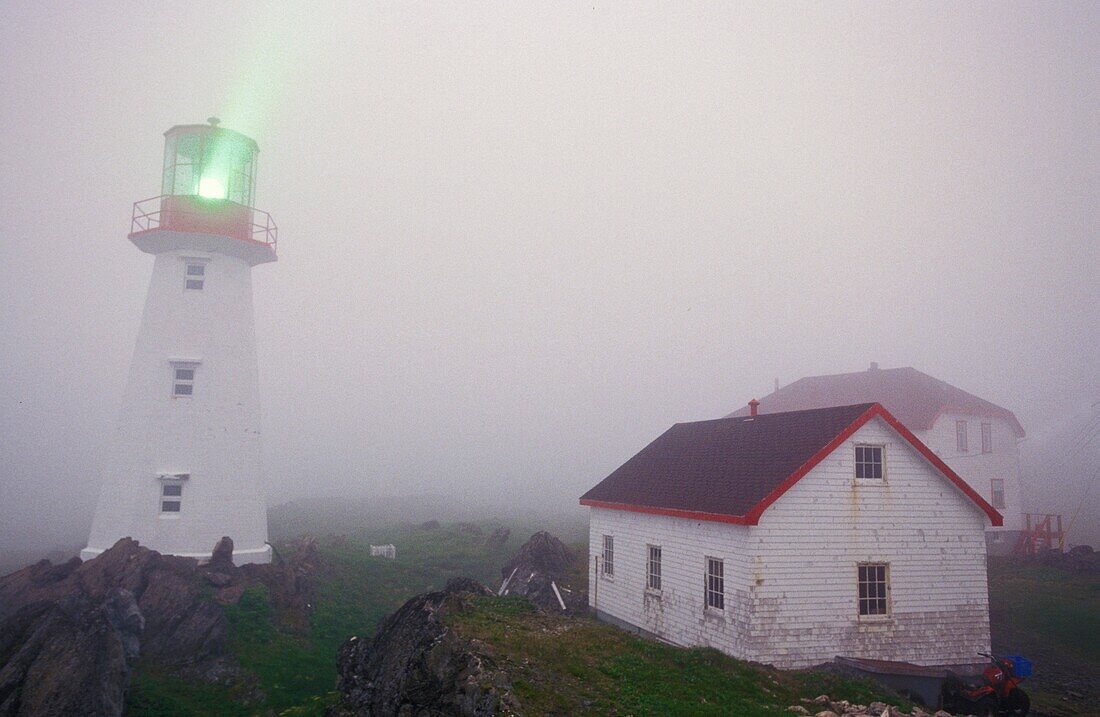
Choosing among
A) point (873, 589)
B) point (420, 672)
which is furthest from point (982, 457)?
point (420, 672)

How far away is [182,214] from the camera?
1096 inches

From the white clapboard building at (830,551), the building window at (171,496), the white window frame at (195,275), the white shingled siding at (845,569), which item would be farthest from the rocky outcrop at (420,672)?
the white window frame at (195,275)

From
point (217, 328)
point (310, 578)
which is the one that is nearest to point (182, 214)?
point (217, 328)

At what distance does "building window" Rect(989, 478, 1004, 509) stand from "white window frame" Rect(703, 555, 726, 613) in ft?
105

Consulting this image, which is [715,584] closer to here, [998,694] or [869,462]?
[869,462]

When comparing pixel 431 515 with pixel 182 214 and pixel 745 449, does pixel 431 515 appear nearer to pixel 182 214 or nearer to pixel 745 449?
pixel 182 214

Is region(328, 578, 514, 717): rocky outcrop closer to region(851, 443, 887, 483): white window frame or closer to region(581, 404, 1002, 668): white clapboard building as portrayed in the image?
region(581, 404, 1002, 668): white clapboard building

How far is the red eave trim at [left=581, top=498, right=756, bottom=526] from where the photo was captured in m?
17.6

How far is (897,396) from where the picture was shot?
44.6 m

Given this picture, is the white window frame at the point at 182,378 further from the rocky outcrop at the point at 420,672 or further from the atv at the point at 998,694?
the atv at the point at 998,694

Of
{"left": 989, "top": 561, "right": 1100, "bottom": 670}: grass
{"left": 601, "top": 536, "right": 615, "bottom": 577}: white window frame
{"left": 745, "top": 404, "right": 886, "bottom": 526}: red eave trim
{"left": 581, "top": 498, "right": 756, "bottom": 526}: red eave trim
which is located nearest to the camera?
{"left": 745, "top": 404, "right": 886, "bottom": 526}: red eave trim

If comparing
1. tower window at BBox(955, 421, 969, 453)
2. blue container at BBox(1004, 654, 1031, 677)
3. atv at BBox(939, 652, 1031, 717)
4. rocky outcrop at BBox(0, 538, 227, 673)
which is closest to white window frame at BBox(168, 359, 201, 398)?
rocky outcrop at BBox(0, 538, 227, 673)

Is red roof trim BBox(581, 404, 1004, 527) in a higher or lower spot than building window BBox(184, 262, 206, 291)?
lower

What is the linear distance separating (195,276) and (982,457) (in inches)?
1737
